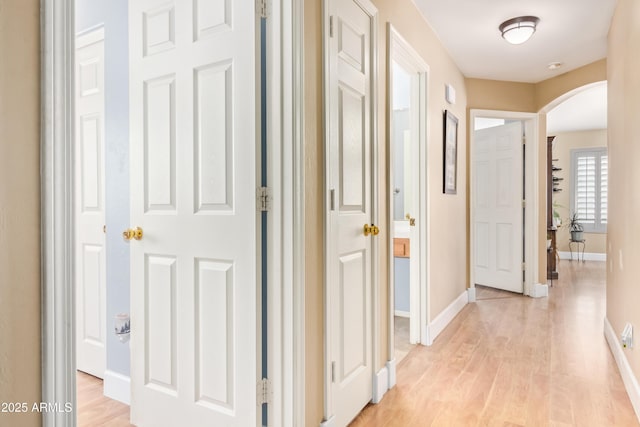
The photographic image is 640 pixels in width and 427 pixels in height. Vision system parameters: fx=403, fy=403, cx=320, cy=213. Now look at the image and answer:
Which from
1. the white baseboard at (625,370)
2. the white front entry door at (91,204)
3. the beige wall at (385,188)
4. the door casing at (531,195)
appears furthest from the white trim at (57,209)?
the door casing at (531,195)

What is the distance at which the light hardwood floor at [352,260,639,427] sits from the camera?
2045 millimetres

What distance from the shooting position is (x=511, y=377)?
2.52m

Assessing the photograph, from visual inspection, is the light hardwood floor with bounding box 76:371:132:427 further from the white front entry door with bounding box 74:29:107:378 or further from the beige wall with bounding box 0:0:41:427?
the beige wall with bounding box 0:0:41:427

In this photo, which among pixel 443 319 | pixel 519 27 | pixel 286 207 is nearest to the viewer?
pixel 286 207

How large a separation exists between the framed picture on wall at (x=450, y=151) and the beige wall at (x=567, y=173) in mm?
5365

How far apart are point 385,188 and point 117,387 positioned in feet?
6.15

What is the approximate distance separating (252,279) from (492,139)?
4460mm

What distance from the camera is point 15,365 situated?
814mm

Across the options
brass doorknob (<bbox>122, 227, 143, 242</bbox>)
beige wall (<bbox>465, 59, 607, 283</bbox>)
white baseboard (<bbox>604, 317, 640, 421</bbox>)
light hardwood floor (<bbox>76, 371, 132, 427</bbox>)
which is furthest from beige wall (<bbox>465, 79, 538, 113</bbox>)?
light hardwood floor (<bbox>76, 371, 132, 427</bbox>)

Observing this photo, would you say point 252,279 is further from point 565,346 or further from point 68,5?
point 565,346

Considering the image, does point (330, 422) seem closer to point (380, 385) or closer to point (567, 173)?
point (380, 385)

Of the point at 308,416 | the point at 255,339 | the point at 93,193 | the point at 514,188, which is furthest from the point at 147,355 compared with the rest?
the point at 514,188

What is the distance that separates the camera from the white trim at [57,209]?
858 millimetres

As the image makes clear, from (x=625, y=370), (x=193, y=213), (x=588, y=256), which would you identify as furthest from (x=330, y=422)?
(x=588, y=256)
